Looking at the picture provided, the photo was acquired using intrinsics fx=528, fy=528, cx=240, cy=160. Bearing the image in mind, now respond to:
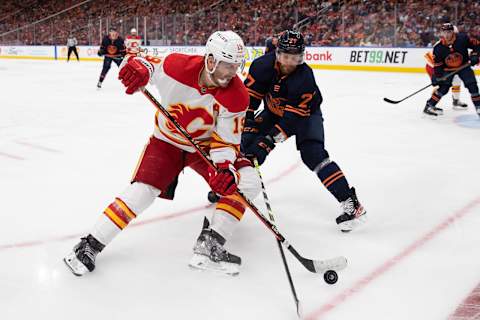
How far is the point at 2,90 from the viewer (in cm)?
859

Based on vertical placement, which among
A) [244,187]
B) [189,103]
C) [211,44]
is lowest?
[244,187]

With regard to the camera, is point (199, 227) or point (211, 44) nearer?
point (211, 44)

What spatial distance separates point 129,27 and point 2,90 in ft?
30.3

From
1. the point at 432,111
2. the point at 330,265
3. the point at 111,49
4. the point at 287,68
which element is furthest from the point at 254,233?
the point at 111,49

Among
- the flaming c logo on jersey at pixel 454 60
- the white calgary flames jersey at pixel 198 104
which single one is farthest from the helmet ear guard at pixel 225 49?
the flaming c logo on jersey at pixel 454 60

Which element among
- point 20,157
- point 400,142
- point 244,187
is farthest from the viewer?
point 400,142

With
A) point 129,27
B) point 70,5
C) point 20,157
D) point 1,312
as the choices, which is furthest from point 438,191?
point 70,5

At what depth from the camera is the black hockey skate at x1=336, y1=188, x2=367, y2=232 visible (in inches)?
105

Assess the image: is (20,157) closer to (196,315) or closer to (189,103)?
(189,103)

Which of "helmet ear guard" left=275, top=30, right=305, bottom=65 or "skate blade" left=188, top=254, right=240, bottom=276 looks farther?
"helmet ear guard" left=275, top=30, right=305, bottom=65

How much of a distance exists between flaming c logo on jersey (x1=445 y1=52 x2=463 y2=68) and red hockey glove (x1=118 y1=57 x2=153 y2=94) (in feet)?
14.9

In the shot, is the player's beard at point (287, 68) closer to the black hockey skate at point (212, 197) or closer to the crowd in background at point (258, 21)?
the black hockey skate at point (212, 197)

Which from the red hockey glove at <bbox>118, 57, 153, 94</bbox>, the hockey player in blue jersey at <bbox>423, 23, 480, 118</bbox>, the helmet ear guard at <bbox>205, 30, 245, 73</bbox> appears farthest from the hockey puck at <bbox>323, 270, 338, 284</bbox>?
the hockey player in blue jersey at <bbox>423, 23, 480, 118</bbox>

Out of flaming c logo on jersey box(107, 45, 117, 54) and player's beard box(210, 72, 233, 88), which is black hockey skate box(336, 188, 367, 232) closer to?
player's beard box(210, 72, 233, 88)
